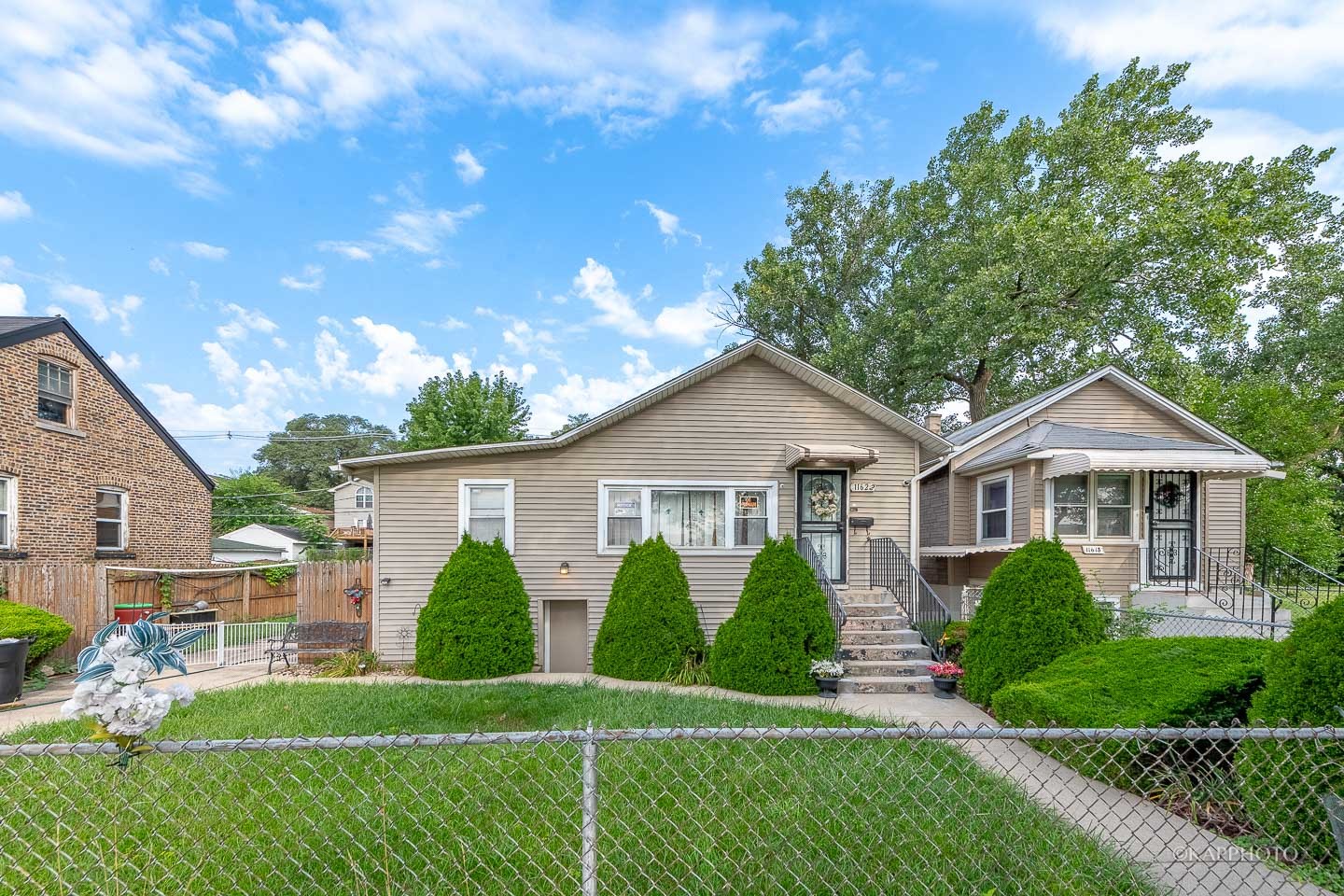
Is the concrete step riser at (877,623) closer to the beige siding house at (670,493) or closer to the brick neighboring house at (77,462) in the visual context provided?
the beige siding house at (670,493)

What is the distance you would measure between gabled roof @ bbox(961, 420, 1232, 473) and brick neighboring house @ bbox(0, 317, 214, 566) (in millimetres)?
17451

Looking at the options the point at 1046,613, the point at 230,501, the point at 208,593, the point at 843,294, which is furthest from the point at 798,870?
the point at 230,501

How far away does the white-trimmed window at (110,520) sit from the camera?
1211cm

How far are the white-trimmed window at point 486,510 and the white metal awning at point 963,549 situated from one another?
856 cm

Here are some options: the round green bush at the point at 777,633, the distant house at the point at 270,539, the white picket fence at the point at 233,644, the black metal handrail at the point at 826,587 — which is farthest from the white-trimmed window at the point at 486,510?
the distant house at the point at 270,539

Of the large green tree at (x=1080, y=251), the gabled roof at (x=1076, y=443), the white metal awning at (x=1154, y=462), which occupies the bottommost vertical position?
the white metal awning at (x=1154, y=462)

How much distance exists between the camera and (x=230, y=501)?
114 feet

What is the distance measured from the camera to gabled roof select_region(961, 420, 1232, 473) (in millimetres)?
10430

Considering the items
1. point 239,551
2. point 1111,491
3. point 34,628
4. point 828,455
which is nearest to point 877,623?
point 828,455

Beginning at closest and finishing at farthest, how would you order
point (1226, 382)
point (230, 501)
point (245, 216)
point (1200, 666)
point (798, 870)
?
point (798, 870) → point (1200, 666) → point (245, 216) → point (1226, 382) → point (230, 501)

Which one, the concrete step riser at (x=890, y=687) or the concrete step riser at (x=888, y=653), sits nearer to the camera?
the concrete step riser at (x=890, y=687)

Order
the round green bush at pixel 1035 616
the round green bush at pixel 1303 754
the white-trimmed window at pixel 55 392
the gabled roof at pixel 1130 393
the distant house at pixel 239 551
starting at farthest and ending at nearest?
the distant house at pixel 239 551 → the gabled roof at pixel 1130 393 → the white-trimmed window at pixel 55 392 → the round green bush at pixel 1035 616 → the round green bush at pixel 1303 754

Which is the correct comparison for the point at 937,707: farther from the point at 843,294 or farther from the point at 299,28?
the point at 843,294

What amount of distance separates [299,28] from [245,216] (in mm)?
7058
